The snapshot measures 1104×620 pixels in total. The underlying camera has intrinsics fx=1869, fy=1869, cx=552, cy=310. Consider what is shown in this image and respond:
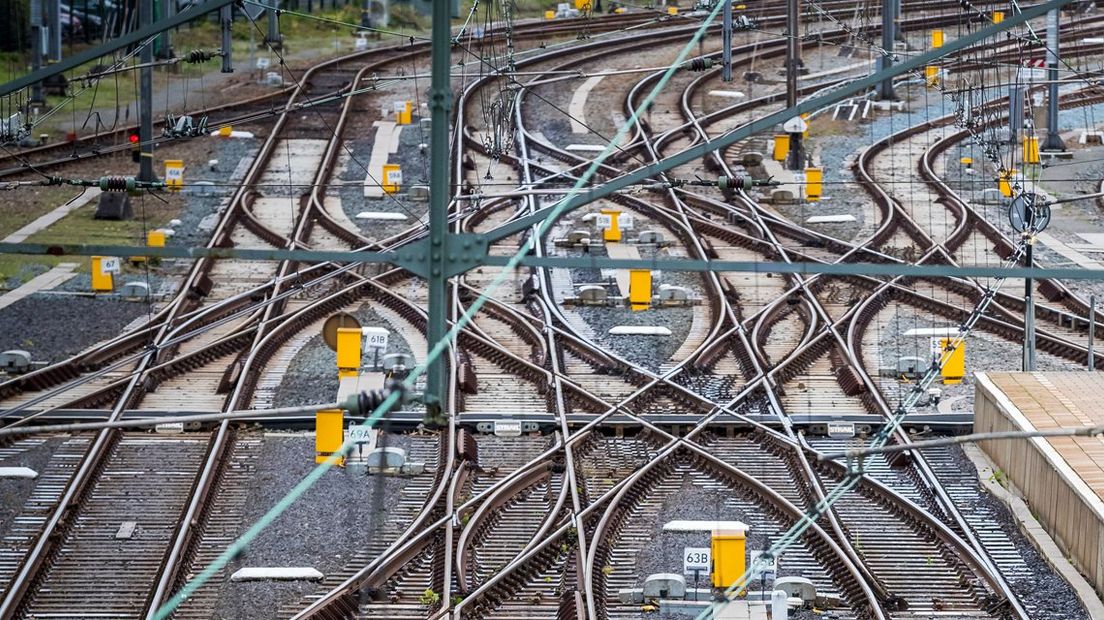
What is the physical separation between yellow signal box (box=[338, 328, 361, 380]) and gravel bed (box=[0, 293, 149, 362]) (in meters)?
3.19

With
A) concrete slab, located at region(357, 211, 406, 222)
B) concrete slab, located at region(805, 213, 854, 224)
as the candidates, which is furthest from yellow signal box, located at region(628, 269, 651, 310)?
concrete slab, located at region(357, 211, 406, 222)

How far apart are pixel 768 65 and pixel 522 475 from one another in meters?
19.6

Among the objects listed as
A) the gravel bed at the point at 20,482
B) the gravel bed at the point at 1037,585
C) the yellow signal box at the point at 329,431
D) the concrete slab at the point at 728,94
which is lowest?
the gravel bed at the point at 1037,585

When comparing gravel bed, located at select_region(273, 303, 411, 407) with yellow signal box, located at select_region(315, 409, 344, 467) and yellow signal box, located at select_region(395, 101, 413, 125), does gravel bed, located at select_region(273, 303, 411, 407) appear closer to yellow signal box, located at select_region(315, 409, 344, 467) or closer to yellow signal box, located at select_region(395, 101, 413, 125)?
yellow signal box, located at select_region(315, 409, 344, 467)

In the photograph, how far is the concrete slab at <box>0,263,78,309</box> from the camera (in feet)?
57.8

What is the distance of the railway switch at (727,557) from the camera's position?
33.0 feet

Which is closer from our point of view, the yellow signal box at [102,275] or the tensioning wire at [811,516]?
the tensioning wire at [811,516]

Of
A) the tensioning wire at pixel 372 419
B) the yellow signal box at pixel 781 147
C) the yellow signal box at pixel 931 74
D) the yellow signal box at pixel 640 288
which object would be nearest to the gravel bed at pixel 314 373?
the tensioning wire at pixel 372 419

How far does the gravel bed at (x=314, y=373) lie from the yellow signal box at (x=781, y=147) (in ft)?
29.4

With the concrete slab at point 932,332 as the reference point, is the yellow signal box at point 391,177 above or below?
above

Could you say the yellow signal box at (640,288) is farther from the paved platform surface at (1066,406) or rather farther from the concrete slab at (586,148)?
the concrete slab at (586,148)

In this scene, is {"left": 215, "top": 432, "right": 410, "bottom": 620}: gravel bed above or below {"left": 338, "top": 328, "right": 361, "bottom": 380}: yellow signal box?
below

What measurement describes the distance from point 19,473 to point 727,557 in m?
5.10

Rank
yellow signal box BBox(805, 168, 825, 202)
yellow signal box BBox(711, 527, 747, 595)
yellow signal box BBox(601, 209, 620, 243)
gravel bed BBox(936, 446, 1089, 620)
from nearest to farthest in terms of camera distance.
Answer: yellow signal box BBox(711, 527, 747, 595)
gravel bed BBox(936, 446, 1089, 620)
yellow signal box BBox(601, 209, 620, 243)
yellow signal box BBox(805, 168, 825, 202)
